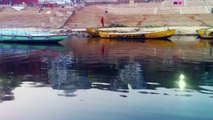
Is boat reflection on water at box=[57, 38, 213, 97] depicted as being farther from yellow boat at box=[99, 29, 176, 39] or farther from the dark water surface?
yellow boat at box=[99, 29, 176, 39]

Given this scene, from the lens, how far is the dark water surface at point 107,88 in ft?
54.6

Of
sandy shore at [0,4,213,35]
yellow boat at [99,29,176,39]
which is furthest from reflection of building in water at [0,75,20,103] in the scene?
sandy shore at [0,4,213,35]

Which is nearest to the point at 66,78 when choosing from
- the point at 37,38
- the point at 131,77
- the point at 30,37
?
the point at 131,77

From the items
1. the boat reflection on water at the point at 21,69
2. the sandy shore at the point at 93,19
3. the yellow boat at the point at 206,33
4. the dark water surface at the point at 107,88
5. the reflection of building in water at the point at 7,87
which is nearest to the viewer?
the dark water surface at the point at 107,88

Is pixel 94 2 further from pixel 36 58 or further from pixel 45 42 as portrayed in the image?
pixel 36 58

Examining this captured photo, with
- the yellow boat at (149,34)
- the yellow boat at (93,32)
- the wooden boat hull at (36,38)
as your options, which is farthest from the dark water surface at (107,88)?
the yellow boat at (93,32)

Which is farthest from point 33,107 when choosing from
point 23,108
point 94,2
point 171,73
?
point 94,2

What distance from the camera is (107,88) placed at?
21203mm

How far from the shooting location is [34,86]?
2205 centimetres

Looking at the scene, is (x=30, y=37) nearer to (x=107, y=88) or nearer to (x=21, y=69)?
(x=21, y=69)

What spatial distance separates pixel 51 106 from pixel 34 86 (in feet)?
15.3

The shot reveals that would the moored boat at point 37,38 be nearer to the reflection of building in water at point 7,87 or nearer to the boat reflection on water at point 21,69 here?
the boat reflection on water at point 21,69

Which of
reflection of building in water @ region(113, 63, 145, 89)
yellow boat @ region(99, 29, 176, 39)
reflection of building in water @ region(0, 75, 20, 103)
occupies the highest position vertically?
yellow boat @ region(99, 29, 176, 39)

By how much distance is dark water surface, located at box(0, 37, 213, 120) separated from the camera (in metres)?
16.7
